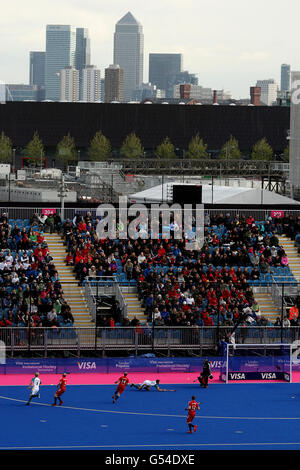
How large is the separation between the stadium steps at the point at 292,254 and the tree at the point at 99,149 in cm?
8998

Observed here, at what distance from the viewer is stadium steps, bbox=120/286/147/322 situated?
50.3 metres

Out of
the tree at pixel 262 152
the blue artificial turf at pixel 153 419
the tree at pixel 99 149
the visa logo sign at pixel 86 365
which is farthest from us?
the tree at pixel 262 152

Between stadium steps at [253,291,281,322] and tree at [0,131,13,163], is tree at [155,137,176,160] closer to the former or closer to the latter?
tree at [0,131,13,163]

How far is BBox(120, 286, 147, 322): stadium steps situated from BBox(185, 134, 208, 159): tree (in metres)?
98.5

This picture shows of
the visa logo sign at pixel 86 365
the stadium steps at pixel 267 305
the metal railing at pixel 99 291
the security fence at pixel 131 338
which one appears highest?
the metal railing at pixel 99 291

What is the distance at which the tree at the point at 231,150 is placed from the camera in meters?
151

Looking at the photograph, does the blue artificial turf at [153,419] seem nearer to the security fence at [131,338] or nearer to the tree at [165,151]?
the security fence at [131,338]

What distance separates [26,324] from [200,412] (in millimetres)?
12095

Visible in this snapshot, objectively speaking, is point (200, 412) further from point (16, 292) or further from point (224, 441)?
point (16, 292)

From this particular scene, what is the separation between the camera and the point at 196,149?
151m

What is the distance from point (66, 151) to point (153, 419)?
116822mm

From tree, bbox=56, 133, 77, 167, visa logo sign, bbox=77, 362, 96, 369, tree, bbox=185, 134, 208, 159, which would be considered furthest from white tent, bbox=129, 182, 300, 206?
tree, bbox=56, 133, 77, 167

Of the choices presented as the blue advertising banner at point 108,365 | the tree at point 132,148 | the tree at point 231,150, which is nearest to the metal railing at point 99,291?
the blue advertising banner at point 108,365
